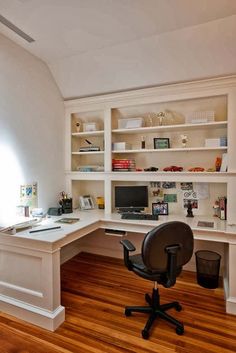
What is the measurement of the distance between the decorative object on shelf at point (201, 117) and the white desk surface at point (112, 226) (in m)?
1.20

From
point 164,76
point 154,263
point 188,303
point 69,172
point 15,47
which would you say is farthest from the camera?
point 69,172

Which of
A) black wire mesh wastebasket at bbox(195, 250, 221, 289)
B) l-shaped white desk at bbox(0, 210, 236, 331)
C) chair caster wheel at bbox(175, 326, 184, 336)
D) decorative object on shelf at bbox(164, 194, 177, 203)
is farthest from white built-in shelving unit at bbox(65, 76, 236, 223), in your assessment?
chair caster wheel at bbox(175, 326, 184, 336)

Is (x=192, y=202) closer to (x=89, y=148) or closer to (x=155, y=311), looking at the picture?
(x=155, y=311)

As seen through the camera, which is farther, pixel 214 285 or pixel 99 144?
pixel 99 144

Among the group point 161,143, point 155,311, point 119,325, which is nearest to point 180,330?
point 155,311

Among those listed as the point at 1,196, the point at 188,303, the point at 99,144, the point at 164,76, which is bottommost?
the point at 188,303

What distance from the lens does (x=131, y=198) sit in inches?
118

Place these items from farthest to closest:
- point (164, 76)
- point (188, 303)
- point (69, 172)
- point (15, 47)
Result: point (69, 172)
point (164, 76)
point (15, 47)
point (188, 303)

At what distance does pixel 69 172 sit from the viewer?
3.33 metres

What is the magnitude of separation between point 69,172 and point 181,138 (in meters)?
1.71

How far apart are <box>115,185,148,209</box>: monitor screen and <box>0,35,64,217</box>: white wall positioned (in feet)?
2.99

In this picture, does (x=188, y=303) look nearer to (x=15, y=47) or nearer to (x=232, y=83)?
(x=232, y=83)

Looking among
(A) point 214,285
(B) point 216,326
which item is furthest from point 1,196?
(A) point 214,285

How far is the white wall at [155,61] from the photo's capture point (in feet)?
7.20
